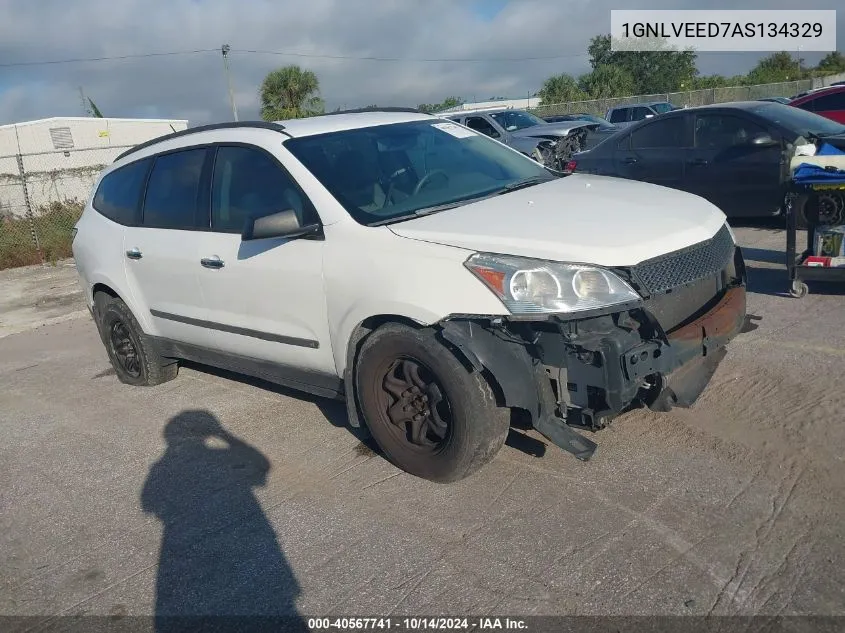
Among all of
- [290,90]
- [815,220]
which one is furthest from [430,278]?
[290,90]

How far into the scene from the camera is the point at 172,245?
208 inches

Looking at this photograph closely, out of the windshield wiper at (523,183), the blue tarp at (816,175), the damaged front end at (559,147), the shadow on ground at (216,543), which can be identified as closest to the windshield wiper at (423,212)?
the windshield wiper at (523,183)

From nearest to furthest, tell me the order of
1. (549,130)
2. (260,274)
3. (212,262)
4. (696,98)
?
1. (260,274)
2. (212,262)
3. (549,130)
4. (696,98)

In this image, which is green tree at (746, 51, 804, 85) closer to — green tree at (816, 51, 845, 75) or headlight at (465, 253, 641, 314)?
green tree at (816, 51, 845, 75)

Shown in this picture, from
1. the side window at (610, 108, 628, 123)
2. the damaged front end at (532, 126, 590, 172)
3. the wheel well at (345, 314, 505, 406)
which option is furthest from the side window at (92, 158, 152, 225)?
the side window at (610, 108, 628, 123)

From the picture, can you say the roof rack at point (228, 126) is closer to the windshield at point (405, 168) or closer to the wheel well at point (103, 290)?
the windshield at point (405, 168)

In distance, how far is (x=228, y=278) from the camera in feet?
15.8

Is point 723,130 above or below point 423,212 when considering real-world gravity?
below

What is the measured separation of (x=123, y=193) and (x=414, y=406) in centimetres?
329

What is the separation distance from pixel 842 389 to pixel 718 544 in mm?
1894

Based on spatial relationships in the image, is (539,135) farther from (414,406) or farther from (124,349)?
(414,406)

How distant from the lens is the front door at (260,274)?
4371 mm

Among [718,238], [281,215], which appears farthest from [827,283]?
[281,215]

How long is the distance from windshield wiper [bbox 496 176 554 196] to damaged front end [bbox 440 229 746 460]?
1.23 metres
